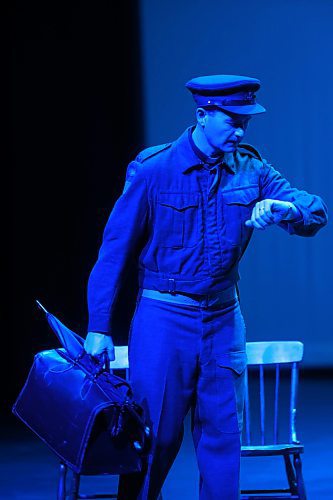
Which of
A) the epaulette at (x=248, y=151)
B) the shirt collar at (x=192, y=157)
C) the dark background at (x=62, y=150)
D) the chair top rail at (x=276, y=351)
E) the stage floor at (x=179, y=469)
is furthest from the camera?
the dark background at (x=62, y=150)

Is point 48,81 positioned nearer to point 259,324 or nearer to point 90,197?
point 90,197

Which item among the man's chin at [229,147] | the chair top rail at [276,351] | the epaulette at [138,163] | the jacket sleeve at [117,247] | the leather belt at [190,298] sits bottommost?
the chair top rail at [276,351]

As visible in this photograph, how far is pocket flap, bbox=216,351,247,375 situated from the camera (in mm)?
2479

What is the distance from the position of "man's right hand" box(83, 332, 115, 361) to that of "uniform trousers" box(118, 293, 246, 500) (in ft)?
0.25

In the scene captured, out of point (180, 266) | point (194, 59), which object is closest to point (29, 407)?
point (180, 266)

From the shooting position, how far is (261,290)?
5840 millimetres

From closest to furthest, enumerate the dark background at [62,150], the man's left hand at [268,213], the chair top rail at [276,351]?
the man's left hand at [268,213], the chair top rail at [276,351], the dark background at [62,150]

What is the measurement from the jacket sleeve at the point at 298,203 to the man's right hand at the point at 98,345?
53 centimetres

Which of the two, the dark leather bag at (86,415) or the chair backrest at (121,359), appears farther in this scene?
the chair backrest at (121,359)

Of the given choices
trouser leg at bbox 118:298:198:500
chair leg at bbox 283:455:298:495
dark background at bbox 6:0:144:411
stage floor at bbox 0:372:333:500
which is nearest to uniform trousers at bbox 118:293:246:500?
trouser leg at bbox 118:298:198:500

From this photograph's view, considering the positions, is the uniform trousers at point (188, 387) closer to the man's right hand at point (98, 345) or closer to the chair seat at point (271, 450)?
the man's right hand at point (98, 345)

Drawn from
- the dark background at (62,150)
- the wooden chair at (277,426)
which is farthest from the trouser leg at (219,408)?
the dark background at (62,150)

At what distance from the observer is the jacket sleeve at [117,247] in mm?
2457

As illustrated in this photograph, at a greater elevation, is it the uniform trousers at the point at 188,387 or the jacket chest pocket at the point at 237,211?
the jacket chest pocket at the point at 237,211
